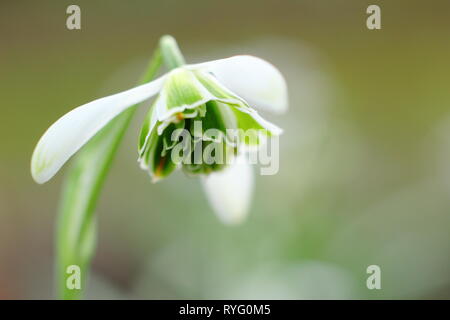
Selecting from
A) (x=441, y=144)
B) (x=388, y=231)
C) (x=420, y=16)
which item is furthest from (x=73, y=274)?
(x=420, y=16)

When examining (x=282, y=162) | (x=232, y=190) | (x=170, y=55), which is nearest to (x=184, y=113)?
(x=170, y=55)

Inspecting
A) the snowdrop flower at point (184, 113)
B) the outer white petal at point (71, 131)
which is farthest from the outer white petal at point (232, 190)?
the outer white petal at point (71, 131)

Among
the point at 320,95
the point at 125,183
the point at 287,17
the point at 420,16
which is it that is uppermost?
the point at 287,17

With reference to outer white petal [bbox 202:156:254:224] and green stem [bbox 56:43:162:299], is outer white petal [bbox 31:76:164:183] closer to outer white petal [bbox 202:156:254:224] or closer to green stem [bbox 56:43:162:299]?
green stem [bbox 56:43:162:299]

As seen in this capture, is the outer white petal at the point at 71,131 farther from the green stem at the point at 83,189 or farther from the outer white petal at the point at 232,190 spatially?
the outer white petal at the point at 232,190
